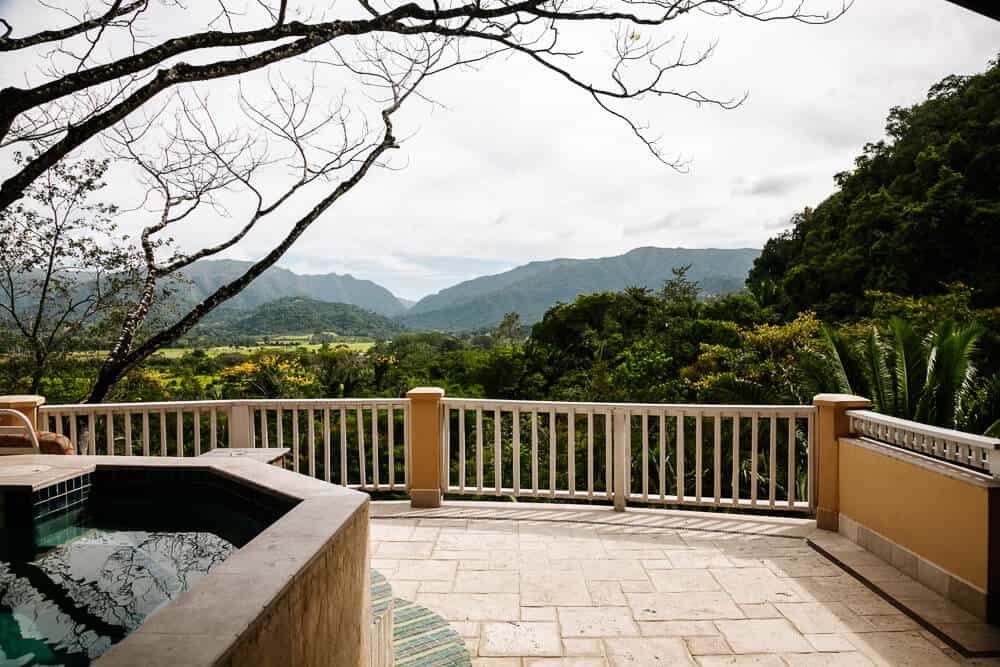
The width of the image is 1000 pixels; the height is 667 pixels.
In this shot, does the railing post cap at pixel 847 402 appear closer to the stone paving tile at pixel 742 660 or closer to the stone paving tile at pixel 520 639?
the stone paving tile at pixel 742 660

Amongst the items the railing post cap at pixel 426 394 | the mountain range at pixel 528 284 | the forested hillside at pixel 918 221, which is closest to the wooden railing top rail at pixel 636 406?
the railing post cap at pixel 426 394

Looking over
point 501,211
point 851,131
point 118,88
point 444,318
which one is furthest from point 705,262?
point 118,88

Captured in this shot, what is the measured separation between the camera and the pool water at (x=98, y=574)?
1.98m

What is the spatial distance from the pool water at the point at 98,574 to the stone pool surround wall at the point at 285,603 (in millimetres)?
489

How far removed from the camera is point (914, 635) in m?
2.73

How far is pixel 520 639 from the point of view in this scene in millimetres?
2744

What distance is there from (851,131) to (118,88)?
10.7m

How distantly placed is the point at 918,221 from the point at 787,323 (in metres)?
6.87

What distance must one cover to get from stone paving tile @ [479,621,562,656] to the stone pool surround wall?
0.87 metres

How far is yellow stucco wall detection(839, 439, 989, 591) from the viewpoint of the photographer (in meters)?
2.86

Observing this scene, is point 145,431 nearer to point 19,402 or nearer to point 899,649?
point 19,402

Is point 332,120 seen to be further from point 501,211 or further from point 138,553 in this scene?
point 501,211

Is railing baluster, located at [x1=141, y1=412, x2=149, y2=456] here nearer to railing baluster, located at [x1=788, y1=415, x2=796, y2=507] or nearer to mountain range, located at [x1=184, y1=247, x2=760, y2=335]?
railing baluster, located at [x1=788, y1=415, x2=796, y2=507]

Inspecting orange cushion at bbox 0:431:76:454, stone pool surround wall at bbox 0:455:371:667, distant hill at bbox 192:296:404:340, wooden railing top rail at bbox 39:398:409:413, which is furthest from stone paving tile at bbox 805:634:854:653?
distant hill at bbox 192:296:404:340
